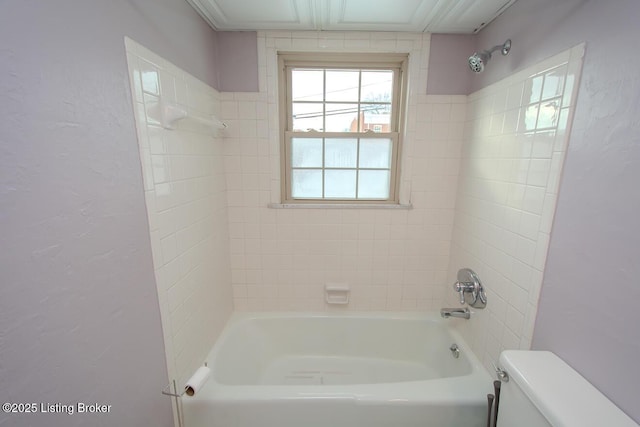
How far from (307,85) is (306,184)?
0.69 meters

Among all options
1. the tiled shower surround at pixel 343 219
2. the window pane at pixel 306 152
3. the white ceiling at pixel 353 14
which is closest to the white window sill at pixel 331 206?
the tiled shower surround at pixel 343 219

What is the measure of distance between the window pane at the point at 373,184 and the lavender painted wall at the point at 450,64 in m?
0.62

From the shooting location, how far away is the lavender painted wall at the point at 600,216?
717 millimetres

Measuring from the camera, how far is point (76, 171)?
65 cm

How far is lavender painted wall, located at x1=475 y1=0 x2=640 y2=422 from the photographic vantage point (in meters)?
0.72

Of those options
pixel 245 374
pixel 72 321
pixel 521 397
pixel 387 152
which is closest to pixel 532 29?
pixel 387 152

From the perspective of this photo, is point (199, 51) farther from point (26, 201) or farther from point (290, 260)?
point (290, 260)

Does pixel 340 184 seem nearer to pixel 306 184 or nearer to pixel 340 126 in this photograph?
pixel 306 184

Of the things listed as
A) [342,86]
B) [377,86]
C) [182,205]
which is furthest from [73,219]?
[377,86]

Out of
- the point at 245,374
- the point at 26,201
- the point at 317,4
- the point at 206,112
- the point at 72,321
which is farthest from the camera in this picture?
the point at 245,374

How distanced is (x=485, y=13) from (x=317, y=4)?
0.90m

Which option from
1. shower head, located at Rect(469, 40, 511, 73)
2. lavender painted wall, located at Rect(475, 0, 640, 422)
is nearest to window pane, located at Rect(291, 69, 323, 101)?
shower head, located at Rect(469, 40, 511, 73)

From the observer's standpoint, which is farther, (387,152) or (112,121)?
(387,152)

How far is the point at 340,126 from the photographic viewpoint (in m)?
1.80
